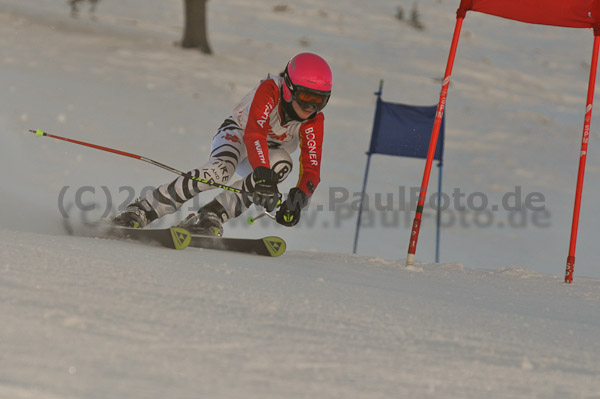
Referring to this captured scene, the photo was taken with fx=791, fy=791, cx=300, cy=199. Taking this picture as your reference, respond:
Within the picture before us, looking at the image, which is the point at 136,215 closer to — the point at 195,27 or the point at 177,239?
the point at 177,239

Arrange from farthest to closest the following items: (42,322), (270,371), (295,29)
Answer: (295,29)
(42,322)
(270,371)

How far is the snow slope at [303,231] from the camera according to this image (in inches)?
89.1

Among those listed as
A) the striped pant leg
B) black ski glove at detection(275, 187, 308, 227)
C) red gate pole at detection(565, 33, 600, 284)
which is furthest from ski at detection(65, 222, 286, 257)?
red gate pole at detection(565, 33, 600, 284)

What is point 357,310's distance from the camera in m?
3.14

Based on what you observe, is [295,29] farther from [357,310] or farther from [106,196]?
[357,310]

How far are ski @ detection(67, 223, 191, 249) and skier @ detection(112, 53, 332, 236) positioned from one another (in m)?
0.30

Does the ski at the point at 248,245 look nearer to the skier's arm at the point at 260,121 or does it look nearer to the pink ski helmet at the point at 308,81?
the skier's arm at the point at 260,121

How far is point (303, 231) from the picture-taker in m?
9.34

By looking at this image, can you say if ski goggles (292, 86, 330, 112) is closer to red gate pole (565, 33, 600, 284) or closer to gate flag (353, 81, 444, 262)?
red gate pole (565, 33, 600, 284)

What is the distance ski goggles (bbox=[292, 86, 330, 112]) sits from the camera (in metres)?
5.01

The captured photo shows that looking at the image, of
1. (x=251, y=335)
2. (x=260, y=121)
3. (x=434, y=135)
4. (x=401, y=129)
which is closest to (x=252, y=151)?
(x=260, y=121)

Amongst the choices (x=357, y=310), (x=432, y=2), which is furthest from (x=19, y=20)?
(x=357, y=310)

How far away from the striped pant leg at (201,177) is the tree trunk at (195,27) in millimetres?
12346

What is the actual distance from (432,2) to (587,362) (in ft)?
79.3
